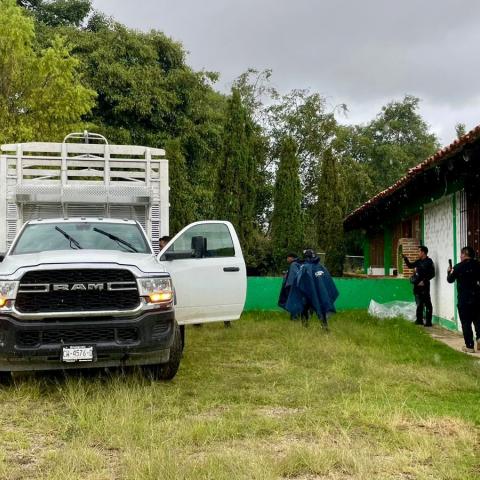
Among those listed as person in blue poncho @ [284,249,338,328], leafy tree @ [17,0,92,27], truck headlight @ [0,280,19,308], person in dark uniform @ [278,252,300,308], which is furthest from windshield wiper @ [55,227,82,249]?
leafy tree @ [17,0,92,27]

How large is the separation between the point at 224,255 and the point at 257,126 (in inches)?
1030

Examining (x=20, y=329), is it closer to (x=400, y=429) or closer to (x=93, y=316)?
(x=93, y=316)

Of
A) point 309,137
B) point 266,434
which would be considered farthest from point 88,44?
point 266,434

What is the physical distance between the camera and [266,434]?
539cm

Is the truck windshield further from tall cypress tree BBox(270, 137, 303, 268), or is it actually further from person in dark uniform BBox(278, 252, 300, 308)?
tall cypress tree BBox(270, 137, 303, 268)

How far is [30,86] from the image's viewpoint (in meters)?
17.1

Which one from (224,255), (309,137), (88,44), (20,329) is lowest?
(20,329)

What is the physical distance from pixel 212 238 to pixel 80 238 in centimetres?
186

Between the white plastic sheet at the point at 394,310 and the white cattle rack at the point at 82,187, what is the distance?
6.88m

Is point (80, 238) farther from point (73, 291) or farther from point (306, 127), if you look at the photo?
point (306, 127)

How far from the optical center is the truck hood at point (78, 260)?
6.73m

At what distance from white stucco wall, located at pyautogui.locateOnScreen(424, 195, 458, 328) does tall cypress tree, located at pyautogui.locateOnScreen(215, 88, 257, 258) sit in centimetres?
812

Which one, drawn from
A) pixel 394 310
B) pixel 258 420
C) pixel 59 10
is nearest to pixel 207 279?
pixel 258 420

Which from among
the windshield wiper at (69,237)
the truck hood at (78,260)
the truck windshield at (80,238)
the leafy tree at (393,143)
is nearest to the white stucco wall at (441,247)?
the truck windshield at (80,238)
